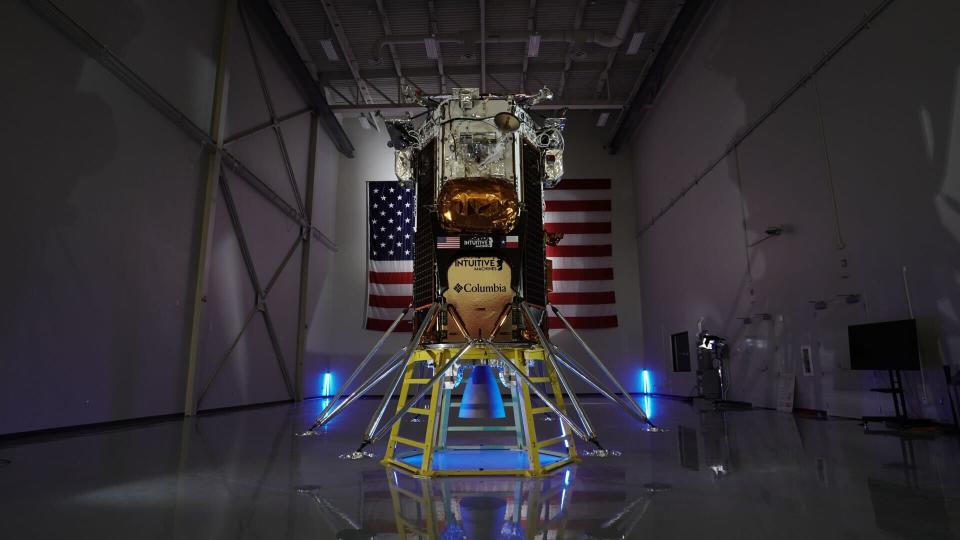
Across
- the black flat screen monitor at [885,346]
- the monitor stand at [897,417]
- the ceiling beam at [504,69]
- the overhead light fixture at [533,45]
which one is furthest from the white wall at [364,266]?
the monitor stand at [897,417]

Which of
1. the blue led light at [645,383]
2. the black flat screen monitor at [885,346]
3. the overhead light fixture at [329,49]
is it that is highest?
the overhead light fixture at [329,49]

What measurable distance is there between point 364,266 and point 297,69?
5.71 meters

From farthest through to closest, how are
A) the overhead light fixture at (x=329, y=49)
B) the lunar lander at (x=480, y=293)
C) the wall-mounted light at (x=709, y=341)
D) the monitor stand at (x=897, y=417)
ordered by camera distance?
1. the overhead light fixture at (x=329, y=49)
2. the wall-mounted light at (x=709, y=341)
3. the monitor stand at (x=897, y=417)
4. the lunar lander at (x=480, y=293)

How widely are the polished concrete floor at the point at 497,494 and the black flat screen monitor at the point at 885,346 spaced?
1142 millimetres

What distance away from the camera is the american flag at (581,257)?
14.4 meters

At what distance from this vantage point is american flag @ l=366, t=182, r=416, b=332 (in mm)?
14383

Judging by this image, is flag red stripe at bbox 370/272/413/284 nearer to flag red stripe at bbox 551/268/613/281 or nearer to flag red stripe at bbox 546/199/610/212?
flag red stripe at bbox 551/268/613/281

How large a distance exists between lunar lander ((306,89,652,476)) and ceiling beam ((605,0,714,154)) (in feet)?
30.1

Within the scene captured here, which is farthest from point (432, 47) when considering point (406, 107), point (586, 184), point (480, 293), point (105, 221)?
point (480, 293)

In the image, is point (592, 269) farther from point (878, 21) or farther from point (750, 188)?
Result: point (878, 21)

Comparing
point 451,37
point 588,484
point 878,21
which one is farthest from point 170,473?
point 451,37

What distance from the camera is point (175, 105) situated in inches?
300

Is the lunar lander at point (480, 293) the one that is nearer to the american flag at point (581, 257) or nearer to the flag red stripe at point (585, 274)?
the american flag at point (581, 257)

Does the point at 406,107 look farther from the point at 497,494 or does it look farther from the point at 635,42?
the point at 497,494
